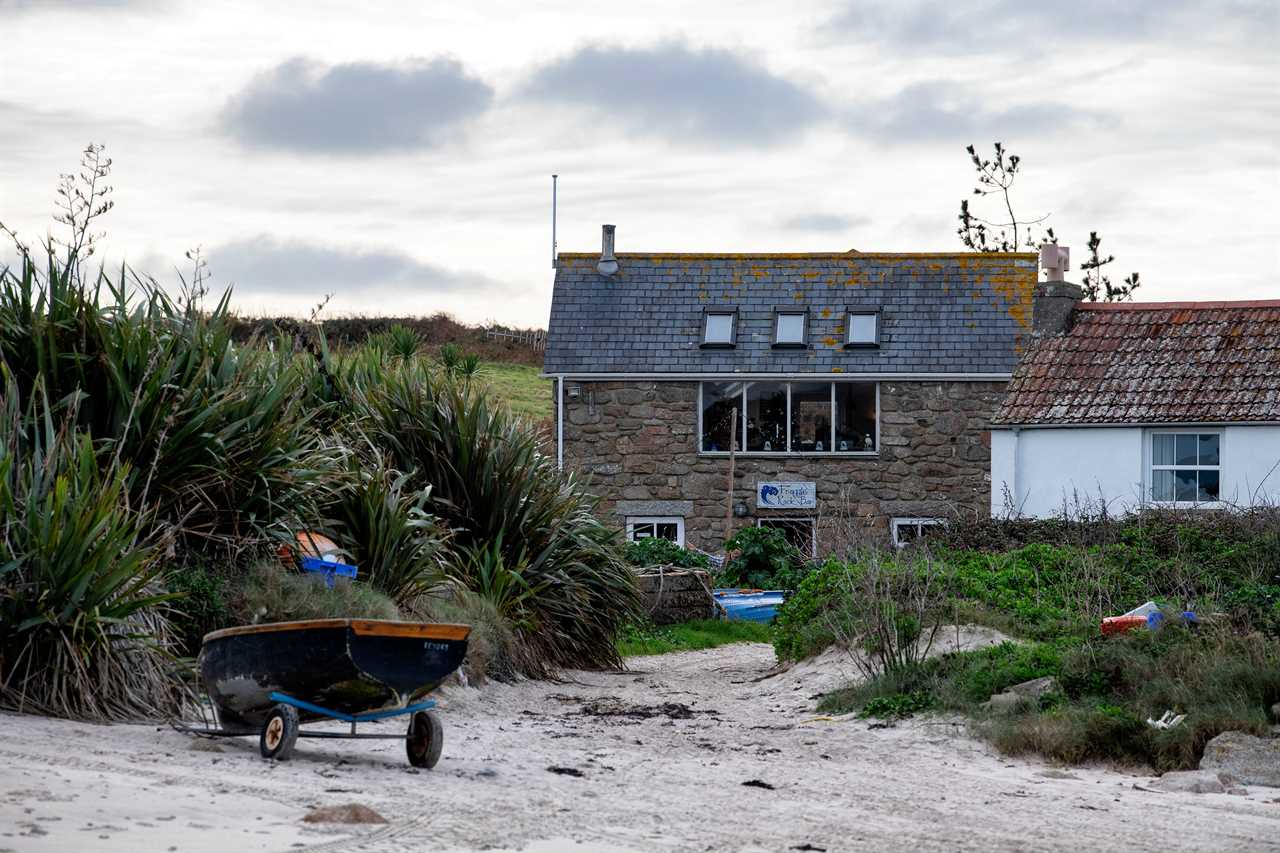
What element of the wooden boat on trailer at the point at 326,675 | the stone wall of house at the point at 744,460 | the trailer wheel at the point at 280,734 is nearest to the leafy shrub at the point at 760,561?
the stone wall of house at the point at 744,460

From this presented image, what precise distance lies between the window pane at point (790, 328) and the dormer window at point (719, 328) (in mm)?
849

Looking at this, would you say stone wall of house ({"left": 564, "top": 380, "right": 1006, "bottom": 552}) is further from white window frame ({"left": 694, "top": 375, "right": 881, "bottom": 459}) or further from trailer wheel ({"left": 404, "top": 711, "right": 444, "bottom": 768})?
trailer wheel ({"left": 404, "top": 711, "right": 444, "bottom": 768})

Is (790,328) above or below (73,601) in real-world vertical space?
above

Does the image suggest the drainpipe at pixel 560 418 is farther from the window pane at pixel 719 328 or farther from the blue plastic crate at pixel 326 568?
the blue plastic crate at pixel 326 568

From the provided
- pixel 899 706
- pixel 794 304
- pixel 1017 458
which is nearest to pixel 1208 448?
pixel 1017 458

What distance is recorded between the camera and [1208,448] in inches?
936

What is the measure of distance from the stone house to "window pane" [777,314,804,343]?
3cm

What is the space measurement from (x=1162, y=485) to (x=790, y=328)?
24.9 ft

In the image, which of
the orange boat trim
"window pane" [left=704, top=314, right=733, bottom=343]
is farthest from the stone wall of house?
the orange boat trim

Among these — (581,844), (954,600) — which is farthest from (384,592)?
(581,844)

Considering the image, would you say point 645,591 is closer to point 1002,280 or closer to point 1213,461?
point 1213,461

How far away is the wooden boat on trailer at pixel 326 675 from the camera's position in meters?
8.12

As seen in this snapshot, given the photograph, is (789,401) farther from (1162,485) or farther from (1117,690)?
(1117,690)

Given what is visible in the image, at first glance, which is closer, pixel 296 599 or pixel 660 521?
pixel 296 599
